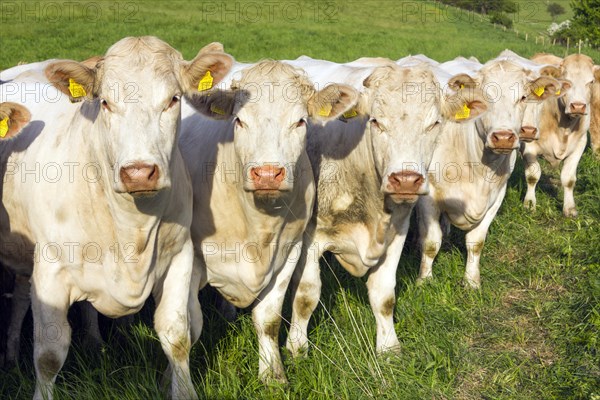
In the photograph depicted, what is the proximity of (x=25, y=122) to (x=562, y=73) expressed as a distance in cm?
783

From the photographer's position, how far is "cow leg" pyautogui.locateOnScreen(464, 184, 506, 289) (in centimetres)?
695

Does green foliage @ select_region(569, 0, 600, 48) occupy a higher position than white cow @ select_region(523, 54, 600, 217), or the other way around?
white cow @ select_region(523, 54, 600, 217)

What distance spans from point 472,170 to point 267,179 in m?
3.28

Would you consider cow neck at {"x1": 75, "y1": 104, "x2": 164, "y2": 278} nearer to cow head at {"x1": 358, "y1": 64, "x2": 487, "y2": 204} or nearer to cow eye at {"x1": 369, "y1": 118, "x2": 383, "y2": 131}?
cow head at {"x1": 358, "y1": 64, "x2": 487, "y2": 204}

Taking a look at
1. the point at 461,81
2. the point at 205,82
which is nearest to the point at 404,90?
the point at 205,82

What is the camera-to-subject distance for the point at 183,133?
5375 mm

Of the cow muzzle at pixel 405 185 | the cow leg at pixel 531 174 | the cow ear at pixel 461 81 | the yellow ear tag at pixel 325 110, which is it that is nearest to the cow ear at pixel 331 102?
the yellow ear tag at pixel 325 110

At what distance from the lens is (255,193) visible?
425cm

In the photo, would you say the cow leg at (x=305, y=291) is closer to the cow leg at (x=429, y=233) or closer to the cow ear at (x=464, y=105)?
the cow ear at (x=464, y=105)

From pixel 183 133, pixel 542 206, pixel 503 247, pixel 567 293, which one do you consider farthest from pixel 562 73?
pixel 183 133

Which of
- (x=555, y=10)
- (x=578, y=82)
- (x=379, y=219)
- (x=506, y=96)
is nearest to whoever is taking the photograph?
(x=379, y=219)

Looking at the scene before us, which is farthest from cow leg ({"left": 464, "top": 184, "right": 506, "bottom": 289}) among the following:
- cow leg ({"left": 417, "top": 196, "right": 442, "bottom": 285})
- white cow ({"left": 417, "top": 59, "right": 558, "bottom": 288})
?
cow leg ({"left": 417, "top": 196, "right": 442, "bottom": 285})

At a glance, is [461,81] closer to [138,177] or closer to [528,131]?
[528,131]

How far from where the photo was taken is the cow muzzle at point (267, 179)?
4.16 metres
